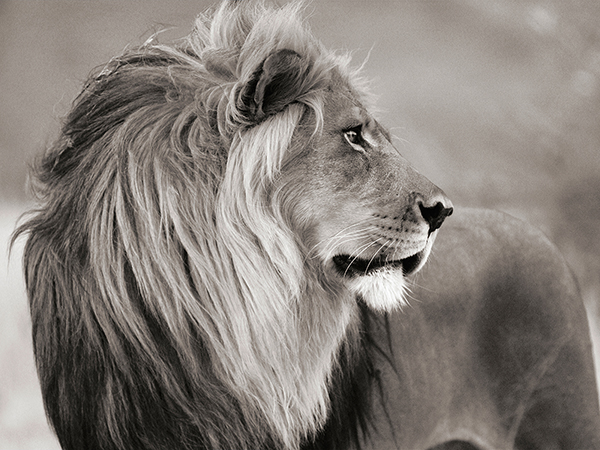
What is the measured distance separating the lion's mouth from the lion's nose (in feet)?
0.22

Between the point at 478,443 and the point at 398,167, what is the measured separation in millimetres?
851

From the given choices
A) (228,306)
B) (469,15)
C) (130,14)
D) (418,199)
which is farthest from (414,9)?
(228,306)

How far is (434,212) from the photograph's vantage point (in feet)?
3.97

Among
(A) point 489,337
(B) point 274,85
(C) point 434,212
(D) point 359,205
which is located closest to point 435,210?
(C) point 434,212

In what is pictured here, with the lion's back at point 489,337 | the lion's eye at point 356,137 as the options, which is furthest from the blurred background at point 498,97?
the lion's eye at point 356,137

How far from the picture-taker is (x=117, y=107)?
1.25 metres

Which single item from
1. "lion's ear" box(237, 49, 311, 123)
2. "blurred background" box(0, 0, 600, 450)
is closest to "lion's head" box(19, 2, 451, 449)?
"lion's ear" box(237, 49, 311, 123)

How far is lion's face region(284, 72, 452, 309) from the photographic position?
1188mm

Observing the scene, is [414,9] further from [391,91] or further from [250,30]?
[250,30]

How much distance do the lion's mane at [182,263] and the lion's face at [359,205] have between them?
0.10 ft

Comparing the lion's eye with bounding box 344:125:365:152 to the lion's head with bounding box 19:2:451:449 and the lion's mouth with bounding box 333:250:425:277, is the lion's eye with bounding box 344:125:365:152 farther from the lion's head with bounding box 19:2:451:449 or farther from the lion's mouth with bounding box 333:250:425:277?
the lion's mouth with bounding box 333:250:425:277

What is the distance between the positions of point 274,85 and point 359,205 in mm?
251

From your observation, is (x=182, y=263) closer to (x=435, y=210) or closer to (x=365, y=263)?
(x=365, y=263)

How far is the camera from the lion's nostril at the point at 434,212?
120cm
